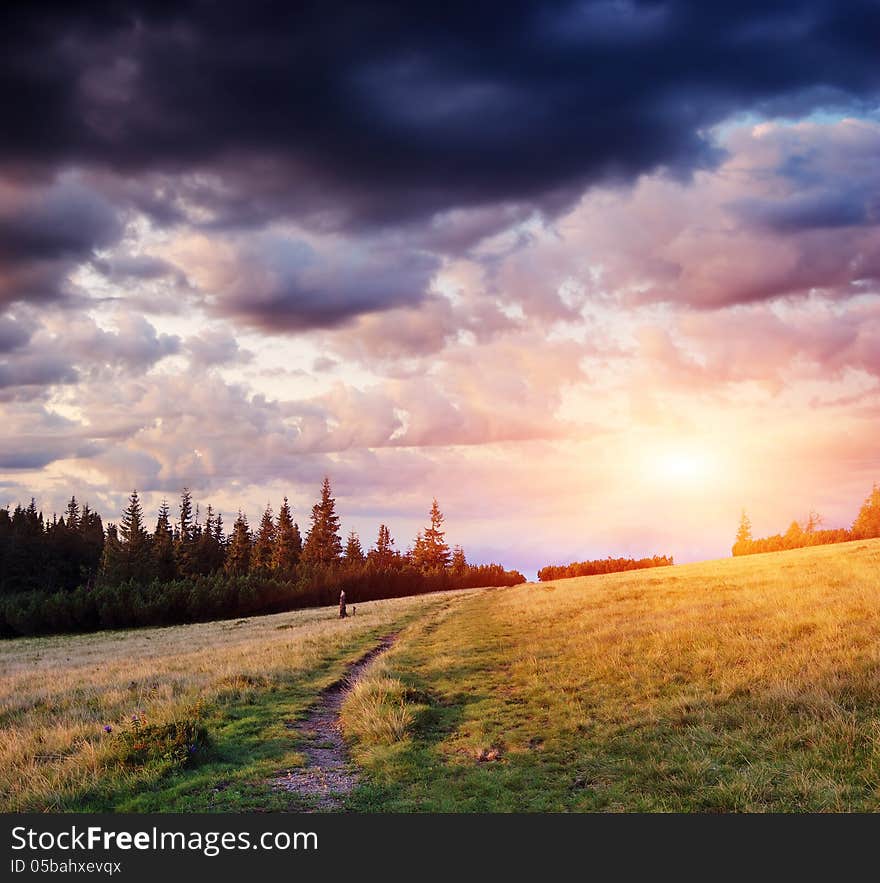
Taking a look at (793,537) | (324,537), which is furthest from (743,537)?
(324,537)

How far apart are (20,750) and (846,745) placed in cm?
1314

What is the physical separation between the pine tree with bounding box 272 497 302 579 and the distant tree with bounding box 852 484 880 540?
8629 centimetres

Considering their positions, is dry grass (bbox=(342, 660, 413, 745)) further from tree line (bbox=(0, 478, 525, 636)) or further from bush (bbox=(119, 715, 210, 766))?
tree line (bbox=(0, 478, 525, 636))

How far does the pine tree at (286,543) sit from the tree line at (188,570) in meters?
0.18

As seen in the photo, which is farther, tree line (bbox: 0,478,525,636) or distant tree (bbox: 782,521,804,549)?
distant tree (bbox: 782,521,804,549)

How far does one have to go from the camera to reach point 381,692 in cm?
1405

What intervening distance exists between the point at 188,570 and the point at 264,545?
13477mm

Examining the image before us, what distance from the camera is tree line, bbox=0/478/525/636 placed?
7631 centimetres

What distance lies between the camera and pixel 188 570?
98.6m

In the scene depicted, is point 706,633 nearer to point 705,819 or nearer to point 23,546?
point 705,819

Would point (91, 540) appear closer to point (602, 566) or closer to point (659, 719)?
point (602, 566)

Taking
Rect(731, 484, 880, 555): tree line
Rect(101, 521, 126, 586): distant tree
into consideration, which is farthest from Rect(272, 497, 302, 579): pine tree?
Rect(731, 484, 880, 555): tree line

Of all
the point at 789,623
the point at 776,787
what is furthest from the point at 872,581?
the point at 776,787

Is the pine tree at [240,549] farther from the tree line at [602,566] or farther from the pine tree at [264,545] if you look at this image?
the tree line at [602,566]
